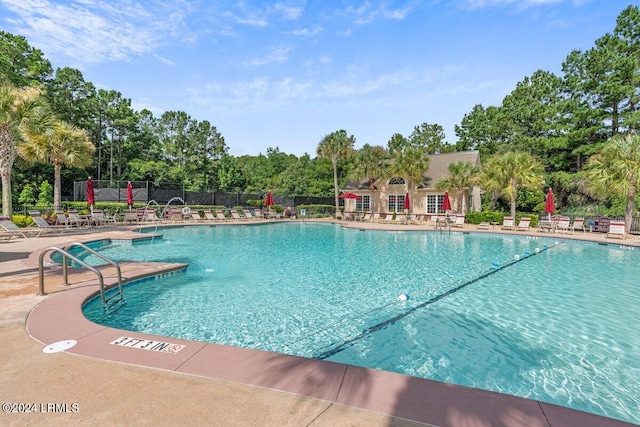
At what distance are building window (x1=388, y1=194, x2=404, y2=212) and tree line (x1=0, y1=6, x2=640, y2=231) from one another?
2.67 metres

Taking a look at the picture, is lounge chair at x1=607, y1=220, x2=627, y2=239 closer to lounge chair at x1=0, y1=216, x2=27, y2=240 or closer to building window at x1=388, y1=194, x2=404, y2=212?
building window at x1=388, y1=194, x2=404, y2=212

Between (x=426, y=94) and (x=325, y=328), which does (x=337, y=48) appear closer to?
(x=426, y=94)

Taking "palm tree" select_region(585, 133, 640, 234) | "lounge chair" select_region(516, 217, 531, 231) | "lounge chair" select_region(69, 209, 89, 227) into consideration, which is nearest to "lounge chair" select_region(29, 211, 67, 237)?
"lounge chair" select_region(69, 209, 89, 227)

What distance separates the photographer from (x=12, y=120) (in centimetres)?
1335

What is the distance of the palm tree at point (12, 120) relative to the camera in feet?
42.7

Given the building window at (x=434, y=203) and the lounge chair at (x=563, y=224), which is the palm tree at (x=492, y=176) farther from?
the lounge chair at (x=563, y=224)

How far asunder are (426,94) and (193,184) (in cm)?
2732

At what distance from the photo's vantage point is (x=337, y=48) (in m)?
16.0

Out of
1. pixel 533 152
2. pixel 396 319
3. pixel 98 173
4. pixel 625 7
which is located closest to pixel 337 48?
pixel 396 319

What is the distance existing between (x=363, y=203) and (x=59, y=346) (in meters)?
28.6

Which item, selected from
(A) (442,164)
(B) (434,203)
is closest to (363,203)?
(B) (434,203)

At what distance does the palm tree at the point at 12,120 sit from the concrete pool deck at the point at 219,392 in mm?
13916

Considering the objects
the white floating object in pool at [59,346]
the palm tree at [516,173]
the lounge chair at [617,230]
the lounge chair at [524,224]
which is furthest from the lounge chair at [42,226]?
the palm tree at [516,173]

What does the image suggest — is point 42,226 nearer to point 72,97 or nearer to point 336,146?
point 336,146
